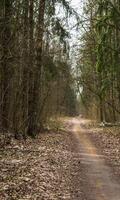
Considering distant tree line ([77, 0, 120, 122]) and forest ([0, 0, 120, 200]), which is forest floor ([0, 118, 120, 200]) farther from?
distant tree line ([77, 0, 120, 122])

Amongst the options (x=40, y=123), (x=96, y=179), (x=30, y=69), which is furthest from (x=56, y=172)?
(x=40, y=123)

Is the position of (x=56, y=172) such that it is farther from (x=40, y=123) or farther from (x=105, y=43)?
(x=40, y=123)

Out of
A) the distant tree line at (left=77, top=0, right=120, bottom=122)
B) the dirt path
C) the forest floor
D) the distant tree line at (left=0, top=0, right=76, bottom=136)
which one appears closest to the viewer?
the forest floor

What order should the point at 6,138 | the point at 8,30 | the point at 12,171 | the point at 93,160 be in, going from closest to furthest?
the point at 12,171 < the point at 8,30 < the point at 93,160 < the point at 6,138

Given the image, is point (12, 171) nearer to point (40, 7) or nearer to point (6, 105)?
point (6, 105)

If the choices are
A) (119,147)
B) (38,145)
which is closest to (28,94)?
(38,145)

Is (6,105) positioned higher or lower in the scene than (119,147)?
higher

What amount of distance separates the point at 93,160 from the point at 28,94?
7087 mm

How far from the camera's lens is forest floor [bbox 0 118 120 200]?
10.7 metres

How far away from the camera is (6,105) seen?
20.6 meters

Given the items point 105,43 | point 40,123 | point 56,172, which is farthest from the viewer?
point 40,123

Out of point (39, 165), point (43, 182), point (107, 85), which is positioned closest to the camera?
point (43, 182)

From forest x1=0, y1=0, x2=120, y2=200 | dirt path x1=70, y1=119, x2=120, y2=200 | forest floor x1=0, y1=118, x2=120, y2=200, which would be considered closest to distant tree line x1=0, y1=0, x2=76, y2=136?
forest x1=0, y1=0, x2=120, y2=200

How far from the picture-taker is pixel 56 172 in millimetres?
13406
